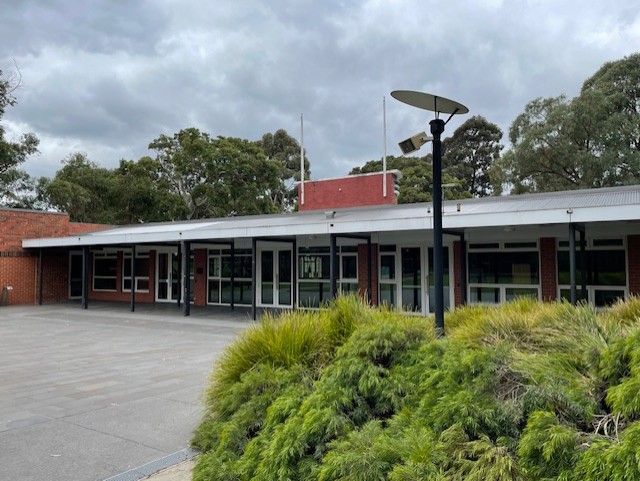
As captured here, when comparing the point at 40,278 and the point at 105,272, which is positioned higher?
the point at 105,272

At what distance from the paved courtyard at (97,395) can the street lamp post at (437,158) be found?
2941 mm

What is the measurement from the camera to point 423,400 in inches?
145

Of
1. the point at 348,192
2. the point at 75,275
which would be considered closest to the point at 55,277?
the point at 75,275

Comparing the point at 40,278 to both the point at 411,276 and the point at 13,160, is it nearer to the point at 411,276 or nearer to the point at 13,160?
the point at 13,160

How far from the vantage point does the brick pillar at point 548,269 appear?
49.5 ft

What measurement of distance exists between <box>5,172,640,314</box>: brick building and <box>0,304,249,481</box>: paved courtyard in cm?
323

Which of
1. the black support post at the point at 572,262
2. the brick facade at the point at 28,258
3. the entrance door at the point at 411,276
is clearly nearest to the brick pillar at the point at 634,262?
the black support post at the point at 572,262

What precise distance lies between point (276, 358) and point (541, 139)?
2785cm

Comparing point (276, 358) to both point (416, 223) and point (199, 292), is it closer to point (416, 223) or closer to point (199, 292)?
point (416, 223)

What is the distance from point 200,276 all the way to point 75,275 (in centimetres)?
786

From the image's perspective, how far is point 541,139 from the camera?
29062mm

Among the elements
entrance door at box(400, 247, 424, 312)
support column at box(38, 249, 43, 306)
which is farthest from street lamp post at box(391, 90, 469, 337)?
support column at box(38, 249, 43, 306)

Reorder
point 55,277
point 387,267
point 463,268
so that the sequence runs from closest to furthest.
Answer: point 463,268
point 387,267
point 55,277

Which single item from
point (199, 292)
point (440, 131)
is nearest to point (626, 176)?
point (199, 292)
